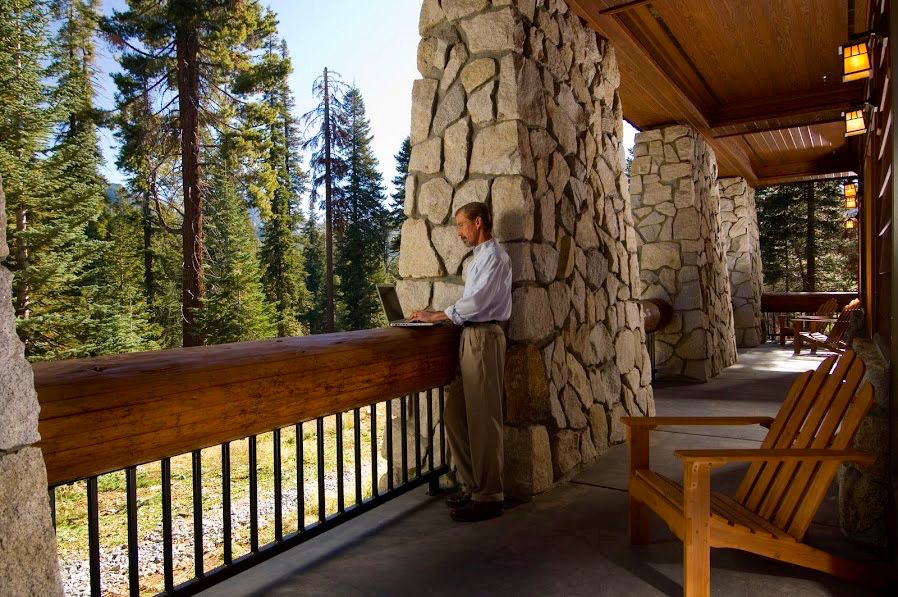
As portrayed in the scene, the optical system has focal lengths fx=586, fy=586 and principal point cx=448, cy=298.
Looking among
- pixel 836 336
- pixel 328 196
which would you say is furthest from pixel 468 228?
pixel 328 196

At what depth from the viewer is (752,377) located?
7.07 m

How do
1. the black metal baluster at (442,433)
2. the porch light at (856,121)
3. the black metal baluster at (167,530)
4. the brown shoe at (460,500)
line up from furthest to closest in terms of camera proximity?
the porch light at (856,121), the black metal baluster at (442,433), the brown shoe at (460,500), the black metal baluster at (167,530)

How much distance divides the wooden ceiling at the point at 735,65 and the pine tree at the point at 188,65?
27.6 feet

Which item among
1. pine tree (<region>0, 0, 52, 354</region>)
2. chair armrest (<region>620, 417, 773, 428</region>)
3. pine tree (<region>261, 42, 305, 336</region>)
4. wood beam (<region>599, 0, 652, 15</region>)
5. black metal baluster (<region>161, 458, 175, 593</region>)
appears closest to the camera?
black metal baluster (<region>161, 458, 175, 593</region>)

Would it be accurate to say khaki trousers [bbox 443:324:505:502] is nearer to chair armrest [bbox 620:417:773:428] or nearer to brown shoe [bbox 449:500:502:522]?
brown shoe [bbox 449:500:502:522]

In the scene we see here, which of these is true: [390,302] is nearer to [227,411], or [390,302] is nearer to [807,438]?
[227,411]

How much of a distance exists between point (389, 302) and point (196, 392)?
157 cm

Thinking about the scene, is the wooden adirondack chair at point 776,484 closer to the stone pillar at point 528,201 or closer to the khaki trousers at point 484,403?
the khaki trousers at point 484,403

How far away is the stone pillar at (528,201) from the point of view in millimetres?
3258

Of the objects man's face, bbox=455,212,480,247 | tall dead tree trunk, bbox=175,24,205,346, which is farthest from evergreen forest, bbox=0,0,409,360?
man's face, bbox=455,212,480,247

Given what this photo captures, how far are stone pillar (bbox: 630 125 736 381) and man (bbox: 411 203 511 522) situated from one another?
4641mm

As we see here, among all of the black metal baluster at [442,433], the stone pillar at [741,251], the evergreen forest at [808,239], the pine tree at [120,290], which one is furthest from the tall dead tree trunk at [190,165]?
the evergreen forest at [808,239]

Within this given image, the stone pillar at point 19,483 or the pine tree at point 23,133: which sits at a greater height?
the pine tree at point 23,133

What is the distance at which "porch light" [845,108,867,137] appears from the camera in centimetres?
541
